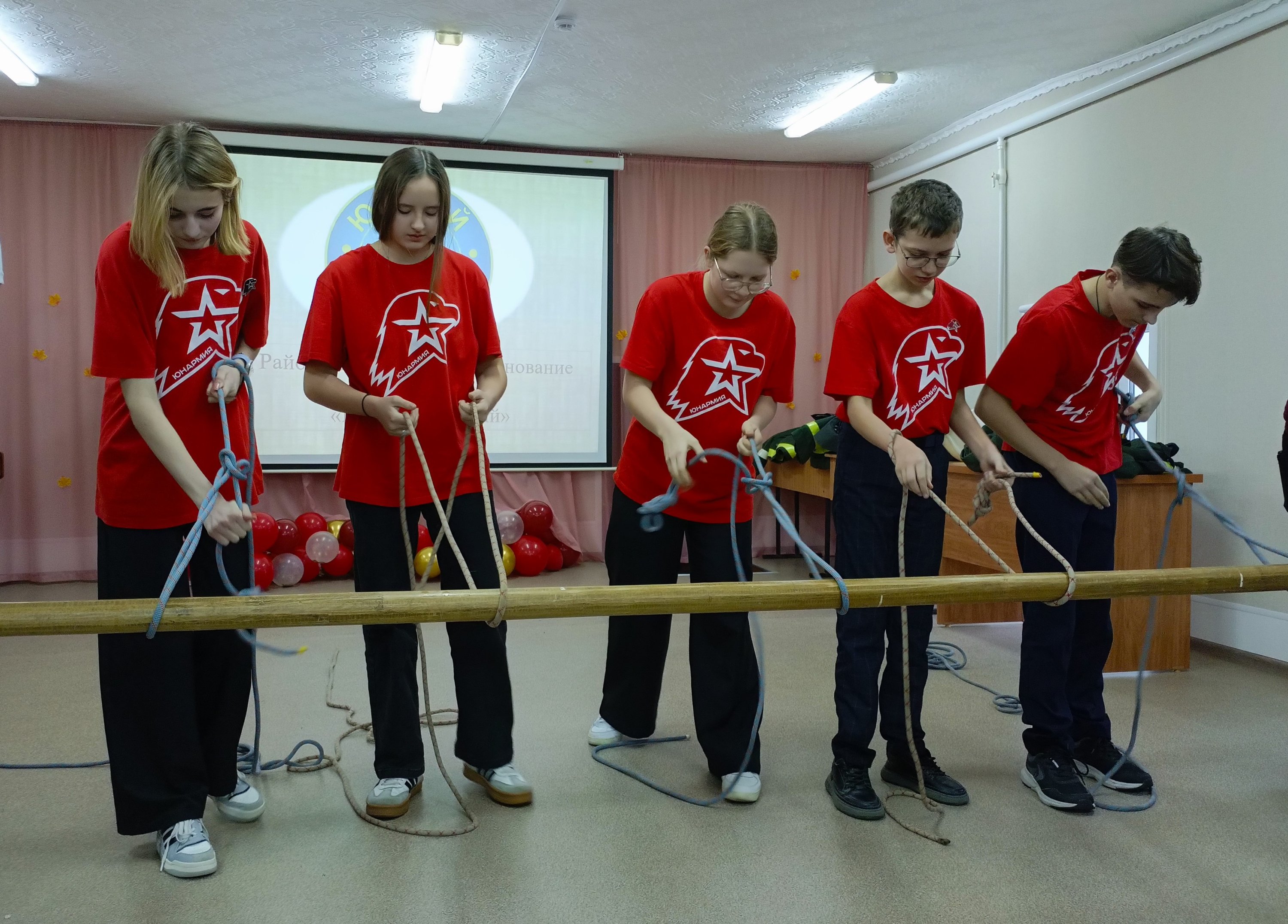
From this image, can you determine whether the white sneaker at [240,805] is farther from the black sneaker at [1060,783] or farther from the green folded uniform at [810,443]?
the green folded uniform at [810,443]

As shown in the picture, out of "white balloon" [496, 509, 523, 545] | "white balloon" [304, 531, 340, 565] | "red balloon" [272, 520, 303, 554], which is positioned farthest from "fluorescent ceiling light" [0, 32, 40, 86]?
"white balloon" [496, 509, 523, 545]

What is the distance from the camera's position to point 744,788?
242 cm

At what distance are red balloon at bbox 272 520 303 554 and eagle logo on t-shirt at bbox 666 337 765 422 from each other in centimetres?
374

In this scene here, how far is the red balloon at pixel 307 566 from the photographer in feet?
18.1

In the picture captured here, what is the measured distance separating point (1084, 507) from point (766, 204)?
4.62 meters

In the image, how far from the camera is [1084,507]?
2.38 meters

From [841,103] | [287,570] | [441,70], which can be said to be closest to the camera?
[441,70]

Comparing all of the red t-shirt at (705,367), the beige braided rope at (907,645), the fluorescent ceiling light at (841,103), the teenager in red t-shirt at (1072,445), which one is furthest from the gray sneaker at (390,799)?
the fluorescent ceiling light at (841,103)

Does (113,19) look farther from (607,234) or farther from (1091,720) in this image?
(1091,720)

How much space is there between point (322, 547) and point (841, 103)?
144 inches

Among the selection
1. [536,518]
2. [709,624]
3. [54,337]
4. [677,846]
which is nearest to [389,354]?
[709,624]

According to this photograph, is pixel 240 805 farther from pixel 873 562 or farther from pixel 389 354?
pixel 873 562

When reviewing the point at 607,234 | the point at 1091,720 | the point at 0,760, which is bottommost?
the point at 0,760

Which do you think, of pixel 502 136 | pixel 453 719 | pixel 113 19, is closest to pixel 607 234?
pixel 502 136
